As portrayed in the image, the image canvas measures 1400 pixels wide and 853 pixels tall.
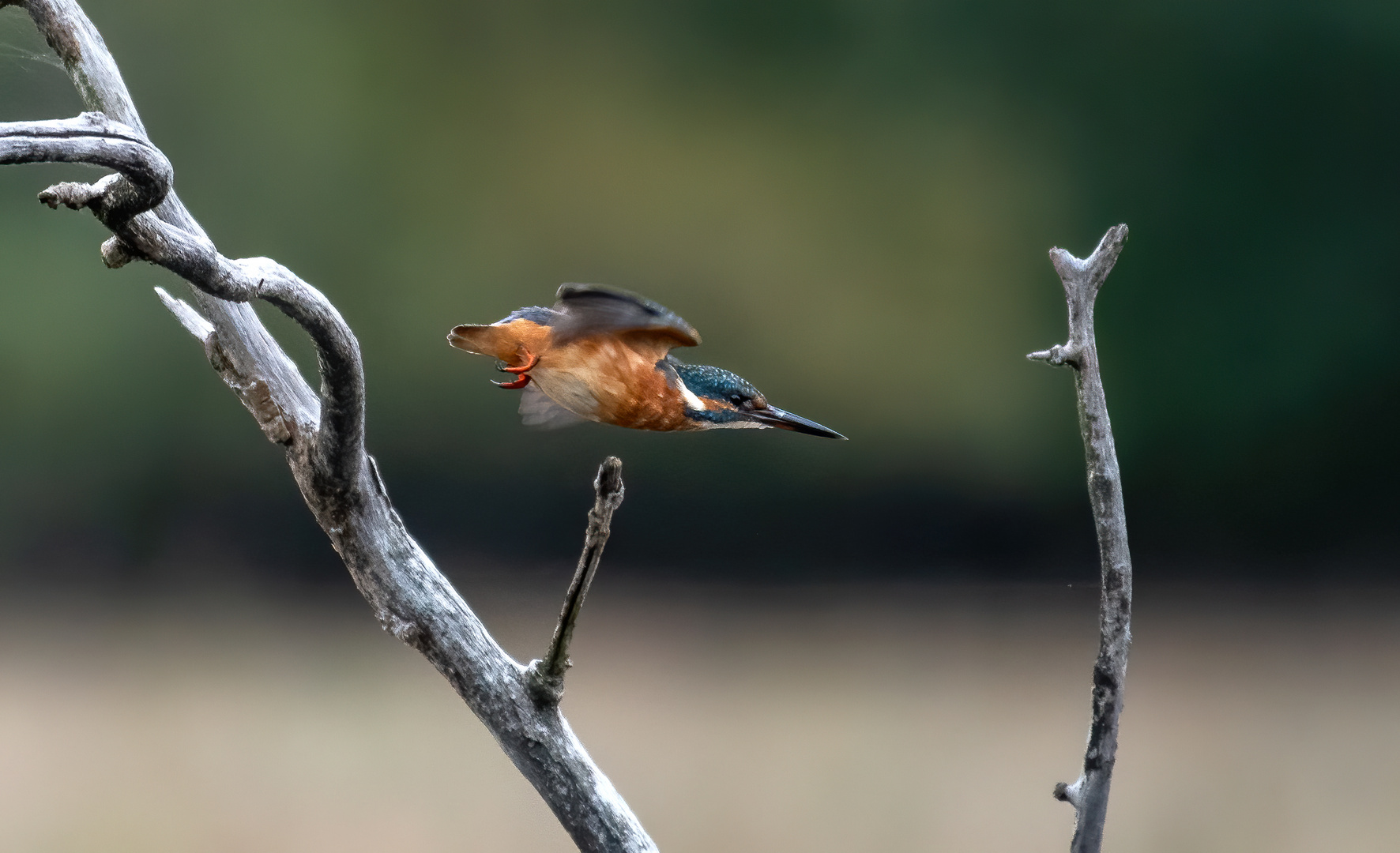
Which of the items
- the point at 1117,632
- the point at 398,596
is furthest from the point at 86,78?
the point at 1117,632

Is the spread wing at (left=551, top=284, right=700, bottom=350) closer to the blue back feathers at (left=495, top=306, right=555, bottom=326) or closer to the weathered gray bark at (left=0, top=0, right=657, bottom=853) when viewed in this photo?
the blue back feathers at (left=495, top=306, right=555, bottom=326)

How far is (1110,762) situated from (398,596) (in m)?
0.66

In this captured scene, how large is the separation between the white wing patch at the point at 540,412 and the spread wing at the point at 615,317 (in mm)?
153

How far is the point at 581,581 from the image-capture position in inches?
33.0

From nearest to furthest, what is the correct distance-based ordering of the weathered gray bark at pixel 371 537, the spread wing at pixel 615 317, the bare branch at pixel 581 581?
the spread wing at pixel 615 317 → the bare branch at pixel 581 581 → the weathered gray bark at pixel 371 537

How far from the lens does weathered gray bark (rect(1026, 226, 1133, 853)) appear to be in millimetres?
840

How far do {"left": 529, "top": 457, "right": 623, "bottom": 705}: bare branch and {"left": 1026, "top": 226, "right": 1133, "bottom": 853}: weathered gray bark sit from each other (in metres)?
0.34

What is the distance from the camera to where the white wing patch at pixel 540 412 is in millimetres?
783

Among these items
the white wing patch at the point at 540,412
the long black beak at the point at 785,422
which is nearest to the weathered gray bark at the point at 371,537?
the white wing patch at the point at 540,412

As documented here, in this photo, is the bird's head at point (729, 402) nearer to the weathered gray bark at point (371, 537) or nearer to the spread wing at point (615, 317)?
the spread wing at point (615, 317)

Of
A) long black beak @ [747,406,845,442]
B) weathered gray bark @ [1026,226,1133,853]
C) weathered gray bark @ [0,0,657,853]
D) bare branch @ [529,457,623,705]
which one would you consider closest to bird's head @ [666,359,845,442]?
long black beak @ [747,406,845,442]

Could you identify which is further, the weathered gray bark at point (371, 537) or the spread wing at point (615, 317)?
the weathered gray bark at point (371, 537)

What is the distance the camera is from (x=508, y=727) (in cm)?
100

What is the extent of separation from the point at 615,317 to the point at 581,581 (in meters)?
0.31
